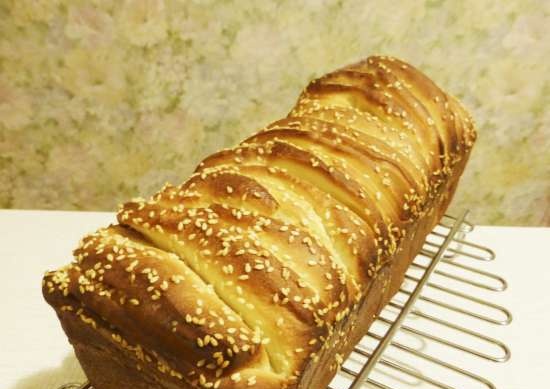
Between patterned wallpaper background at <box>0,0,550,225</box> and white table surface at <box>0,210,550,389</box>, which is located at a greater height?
patterned wallpaper background at <box>0,0,550,225</box>

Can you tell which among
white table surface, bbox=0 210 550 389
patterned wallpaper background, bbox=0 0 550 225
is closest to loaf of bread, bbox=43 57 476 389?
white table surface, bbox=0 210 550 389

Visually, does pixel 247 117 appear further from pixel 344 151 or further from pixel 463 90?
pixel 344 151

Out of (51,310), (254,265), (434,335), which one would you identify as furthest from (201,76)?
(254,265)

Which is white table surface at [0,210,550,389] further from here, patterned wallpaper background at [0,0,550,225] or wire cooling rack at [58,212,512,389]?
patterned wallpaper background at [0,0,550,225]

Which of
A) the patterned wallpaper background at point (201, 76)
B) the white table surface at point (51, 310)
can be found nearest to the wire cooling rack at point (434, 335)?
the white table surface at point (51, 310)

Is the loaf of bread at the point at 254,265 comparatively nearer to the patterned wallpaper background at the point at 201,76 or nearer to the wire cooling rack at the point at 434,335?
the wire cooling rack at the point at 434,335
